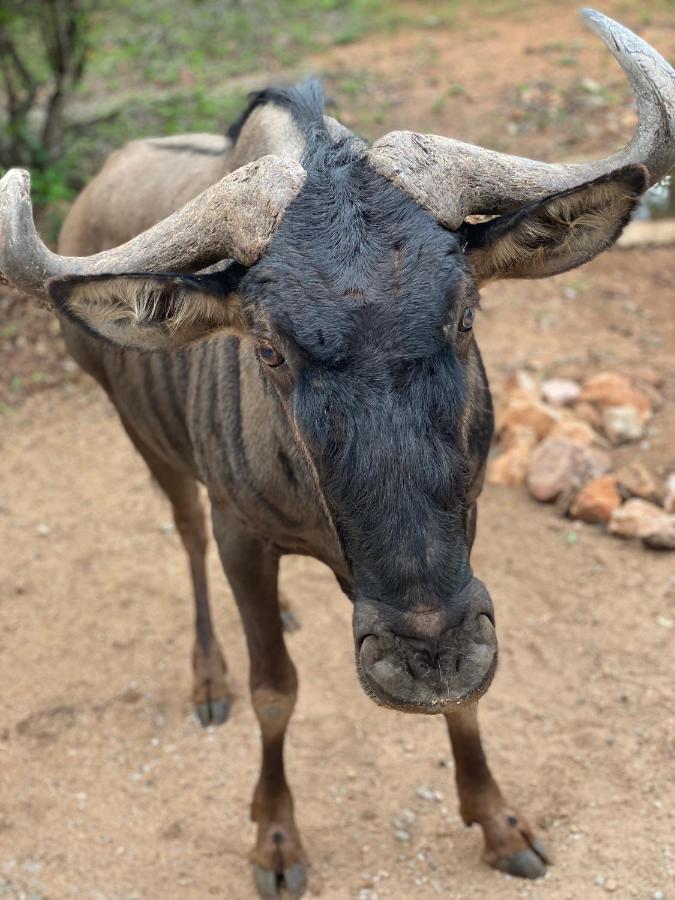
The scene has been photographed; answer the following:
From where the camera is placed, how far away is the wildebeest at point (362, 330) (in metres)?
2.95

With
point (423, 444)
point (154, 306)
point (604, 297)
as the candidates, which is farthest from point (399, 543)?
point (604, 297)

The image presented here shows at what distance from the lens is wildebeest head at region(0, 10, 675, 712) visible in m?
2.94

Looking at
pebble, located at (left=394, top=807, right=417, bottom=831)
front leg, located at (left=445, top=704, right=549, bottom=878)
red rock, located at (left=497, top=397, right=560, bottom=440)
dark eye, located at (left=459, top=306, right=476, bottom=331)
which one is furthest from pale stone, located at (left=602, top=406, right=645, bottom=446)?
dark eye, located at (left=459, top=306, right=476, bottom=331)

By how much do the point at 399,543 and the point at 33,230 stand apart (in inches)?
65.8

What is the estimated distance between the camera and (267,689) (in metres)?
4.50

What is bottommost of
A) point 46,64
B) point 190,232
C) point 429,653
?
point 46,64

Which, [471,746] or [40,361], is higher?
[471,746]

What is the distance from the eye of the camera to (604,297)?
8.78 m

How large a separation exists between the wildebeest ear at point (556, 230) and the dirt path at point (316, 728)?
255 centimetres

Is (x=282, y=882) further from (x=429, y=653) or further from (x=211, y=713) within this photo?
(x=429, y=653)

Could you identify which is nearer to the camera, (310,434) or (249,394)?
(310,434)

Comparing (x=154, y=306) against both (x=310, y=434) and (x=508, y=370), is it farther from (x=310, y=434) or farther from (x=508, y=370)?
(x=508, y=370)

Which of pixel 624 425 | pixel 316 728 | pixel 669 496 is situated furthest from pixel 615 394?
pixel 316 728

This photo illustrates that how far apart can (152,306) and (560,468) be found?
148 inches
